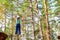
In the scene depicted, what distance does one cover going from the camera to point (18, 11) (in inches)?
671

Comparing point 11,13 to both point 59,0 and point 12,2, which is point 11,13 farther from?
point 59,0

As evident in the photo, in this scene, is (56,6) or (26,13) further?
(26,13)

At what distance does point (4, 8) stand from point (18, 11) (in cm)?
159

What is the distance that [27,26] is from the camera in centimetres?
2092

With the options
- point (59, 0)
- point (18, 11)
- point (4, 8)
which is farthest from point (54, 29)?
point (59, 0)

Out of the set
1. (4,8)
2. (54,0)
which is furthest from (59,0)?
(4,8)

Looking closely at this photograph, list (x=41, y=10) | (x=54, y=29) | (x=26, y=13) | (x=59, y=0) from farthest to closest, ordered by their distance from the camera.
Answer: (x=54, y=29) < (x=26, y=13) < (x=41, y=10) < (x=59, y=0)

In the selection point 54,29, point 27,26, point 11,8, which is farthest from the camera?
point 27,26

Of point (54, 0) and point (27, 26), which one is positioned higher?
point (54, 0)

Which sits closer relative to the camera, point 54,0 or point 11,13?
point 54,0

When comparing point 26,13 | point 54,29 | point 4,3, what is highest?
point 4,3

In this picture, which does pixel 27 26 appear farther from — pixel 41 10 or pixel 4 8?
pixel 41 10

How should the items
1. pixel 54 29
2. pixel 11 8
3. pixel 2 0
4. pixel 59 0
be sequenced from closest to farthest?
pixel 59 0
pixel 2 0
pixel 11 8
pixel 54 29

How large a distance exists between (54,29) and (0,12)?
23.1 feet
